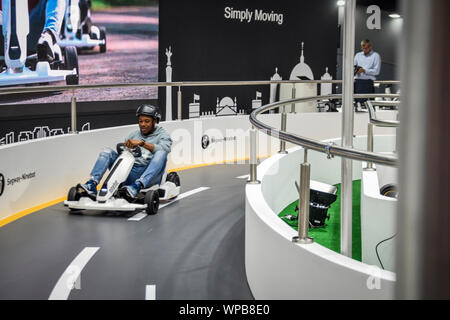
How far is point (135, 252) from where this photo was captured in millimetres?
5543

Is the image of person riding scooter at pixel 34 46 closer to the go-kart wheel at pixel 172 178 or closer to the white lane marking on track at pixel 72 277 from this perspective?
the go-kart wheel at pixel 172 178

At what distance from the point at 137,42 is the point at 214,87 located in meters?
2.34

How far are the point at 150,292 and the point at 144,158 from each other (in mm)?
3080

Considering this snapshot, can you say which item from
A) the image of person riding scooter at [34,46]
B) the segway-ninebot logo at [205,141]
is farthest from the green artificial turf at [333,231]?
the image of person riding scooter at [34,46]

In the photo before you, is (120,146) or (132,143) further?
(120,146)

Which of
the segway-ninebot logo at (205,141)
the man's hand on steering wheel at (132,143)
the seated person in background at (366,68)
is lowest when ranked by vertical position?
the segway-ninebot logo at (205,141)

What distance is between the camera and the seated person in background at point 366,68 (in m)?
12.5

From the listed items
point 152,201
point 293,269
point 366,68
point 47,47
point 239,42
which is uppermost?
point 239,42

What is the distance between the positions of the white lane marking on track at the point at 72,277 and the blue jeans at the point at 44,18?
5979 mm

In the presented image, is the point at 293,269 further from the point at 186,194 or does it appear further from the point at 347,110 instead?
the point at 186,194

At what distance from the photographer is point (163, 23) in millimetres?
13148

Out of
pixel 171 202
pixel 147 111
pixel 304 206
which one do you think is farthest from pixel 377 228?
pixel 147 111

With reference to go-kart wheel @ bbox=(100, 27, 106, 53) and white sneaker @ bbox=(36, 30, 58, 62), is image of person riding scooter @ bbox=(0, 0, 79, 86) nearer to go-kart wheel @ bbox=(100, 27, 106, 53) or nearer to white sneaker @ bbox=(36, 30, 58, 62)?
white sneaker @ bbox=(36, 30, 58, 62)
